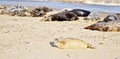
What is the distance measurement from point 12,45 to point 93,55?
1.70 m

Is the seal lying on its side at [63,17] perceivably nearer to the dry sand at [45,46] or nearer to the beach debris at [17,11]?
the beach debris at [17,11]

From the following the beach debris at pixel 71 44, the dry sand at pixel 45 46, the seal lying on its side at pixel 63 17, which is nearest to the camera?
the dry sand at pixel 45 46

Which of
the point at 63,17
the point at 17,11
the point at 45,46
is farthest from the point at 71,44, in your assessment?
the point at 17,11

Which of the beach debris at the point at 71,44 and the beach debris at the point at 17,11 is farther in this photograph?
the beach debris at the point at 17,11

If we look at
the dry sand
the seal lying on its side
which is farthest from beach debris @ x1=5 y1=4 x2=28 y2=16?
the dry sand

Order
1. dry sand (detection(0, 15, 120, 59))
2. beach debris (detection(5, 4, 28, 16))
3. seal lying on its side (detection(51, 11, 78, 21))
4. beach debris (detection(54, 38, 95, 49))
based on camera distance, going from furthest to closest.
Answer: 1. beach debris (detection(5, 4, 28, 16))
2. seal lying on its side (detection(51, 11, 78, 21))
3. beach debris (detection(54, 38, 95, 49))
4. dry sand (detection(0, 15, 120, 59))

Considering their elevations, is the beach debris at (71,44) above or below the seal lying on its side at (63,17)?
above

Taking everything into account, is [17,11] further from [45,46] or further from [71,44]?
[71,44]

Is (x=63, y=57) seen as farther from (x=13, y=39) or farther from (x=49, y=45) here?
(x=13, y=39)

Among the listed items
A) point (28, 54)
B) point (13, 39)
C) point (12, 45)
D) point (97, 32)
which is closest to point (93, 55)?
point (28, 54)

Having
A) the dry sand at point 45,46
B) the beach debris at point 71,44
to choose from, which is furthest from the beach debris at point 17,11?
the beach debris at point 71,44

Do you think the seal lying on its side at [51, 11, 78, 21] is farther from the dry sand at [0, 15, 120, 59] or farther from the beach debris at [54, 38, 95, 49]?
the beach debris at [54, 38, 95, 49]

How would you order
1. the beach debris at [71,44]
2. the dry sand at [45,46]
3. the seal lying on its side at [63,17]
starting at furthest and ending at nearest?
1. the seal lying on its side at [63,17]
2. the beach debris at [71,44]
3. the dry sand at [45,46]

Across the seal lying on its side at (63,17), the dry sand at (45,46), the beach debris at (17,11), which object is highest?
the dry sand at (45,46)
